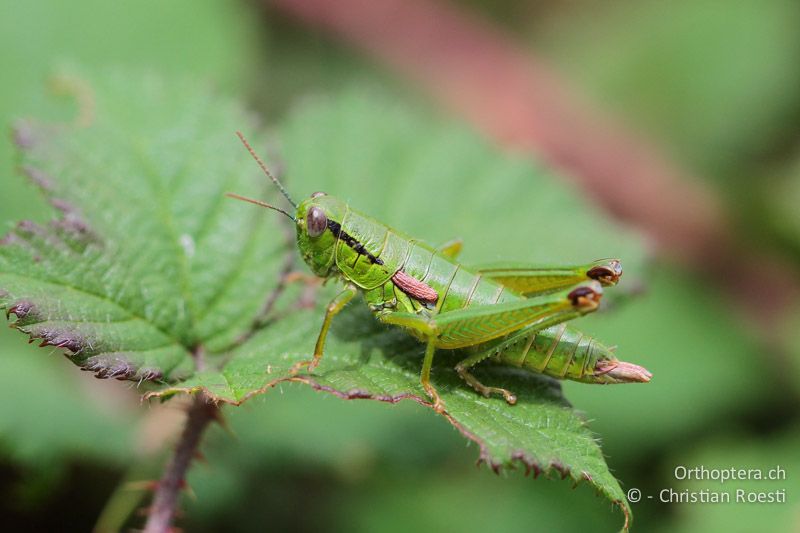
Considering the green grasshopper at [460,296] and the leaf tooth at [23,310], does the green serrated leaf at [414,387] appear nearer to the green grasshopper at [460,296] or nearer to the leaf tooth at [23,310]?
the green grasshopper at [460,296]

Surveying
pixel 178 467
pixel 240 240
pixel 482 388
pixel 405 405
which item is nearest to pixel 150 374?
pixel 178 467

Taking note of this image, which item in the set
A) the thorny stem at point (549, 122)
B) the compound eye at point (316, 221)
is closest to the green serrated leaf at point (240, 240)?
the compound eye at point (316, 221)

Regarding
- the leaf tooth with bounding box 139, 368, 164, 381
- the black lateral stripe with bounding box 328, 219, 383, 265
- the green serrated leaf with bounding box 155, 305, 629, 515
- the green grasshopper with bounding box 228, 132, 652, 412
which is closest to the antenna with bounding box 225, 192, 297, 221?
the green grasshopper with bounding box 228, 132, 652, 412

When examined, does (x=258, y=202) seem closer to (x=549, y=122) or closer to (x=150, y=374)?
(x=150, y=374)

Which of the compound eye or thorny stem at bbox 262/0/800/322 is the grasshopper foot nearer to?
the compound eye

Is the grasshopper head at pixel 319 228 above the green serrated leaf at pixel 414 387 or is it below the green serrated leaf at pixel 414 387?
above

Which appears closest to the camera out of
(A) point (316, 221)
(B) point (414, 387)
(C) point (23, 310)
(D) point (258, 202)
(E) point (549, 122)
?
(C) point (23, 310)

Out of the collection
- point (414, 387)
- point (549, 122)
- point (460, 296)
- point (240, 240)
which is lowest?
point (414, 387)
